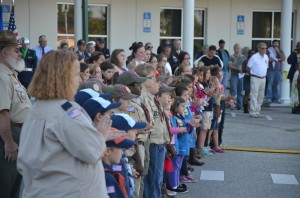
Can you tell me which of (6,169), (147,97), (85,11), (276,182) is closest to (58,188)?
(6,169)

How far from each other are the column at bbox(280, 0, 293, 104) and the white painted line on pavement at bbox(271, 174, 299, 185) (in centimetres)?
1041

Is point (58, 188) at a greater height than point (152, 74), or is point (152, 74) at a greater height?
Result: point (152, 74)

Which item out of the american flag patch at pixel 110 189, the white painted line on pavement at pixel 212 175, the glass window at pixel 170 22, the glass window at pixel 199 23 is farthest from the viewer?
the glass window at pixel 199 23

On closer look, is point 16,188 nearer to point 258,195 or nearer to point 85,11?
point 258,195

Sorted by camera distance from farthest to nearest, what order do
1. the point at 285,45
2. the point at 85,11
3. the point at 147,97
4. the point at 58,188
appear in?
the point at 285,45 → the point at 85,11 → the point at 147,97 → the point at 58,188

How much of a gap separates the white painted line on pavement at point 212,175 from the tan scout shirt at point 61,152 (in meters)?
5.90

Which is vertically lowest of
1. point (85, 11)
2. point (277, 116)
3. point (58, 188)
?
point (277, 116)

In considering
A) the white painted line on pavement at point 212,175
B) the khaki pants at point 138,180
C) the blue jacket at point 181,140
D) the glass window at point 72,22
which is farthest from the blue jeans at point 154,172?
the glass window at point 72,22

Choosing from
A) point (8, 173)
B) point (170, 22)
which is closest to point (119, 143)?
point (8, 173)

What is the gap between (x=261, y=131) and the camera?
1449 centimetres

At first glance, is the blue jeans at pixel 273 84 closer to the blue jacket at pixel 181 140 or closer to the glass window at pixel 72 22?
the glass window at pixel 72 22

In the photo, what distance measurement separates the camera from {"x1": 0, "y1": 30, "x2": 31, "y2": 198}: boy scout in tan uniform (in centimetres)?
548

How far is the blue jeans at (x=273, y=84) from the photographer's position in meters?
20.1

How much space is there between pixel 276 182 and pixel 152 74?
10.5 ft
